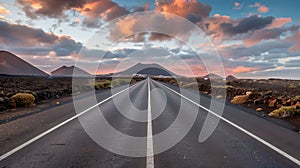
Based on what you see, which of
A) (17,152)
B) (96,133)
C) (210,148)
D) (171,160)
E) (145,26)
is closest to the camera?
(171,160)

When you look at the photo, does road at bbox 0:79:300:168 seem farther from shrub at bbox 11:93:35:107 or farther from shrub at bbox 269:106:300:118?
shrub at bbox 11:93:35:107

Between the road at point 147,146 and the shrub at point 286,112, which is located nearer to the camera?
the road at point 147,146

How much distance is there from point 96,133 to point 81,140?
0.86 metres

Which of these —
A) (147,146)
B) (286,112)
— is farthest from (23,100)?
(286,112)

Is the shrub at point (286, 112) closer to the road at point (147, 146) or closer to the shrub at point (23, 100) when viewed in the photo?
the road at point (147, 146)

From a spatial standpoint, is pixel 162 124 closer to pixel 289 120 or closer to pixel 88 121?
pixel 88 121

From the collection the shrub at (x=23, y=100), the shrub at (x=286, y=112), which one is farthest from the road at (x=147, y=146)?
the shrub at (x=23, y=100)

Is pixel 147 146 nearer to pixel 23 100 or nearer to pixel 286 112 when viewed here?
pixel 286 112

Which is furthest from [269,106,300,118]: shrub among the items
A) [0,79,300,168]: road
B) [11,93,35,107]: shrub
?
[11,93,35,107]: shrub

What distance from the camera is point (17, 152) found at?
5762 mm

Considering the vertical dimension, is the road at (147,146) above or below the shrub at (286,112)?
below

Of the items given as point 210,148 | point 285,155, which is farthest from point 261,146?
point 210,148

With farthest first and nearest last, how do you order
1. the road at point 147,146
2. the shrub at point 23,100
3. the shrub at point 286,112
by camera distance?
the shrub at point 23,100, the shrub at point 286,112, the road at point 147,146

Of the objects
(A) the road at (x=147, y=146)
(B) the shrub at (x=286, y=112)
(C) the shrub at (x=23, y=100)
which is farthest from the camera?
(C) the shrub at (x=23, y=100)
